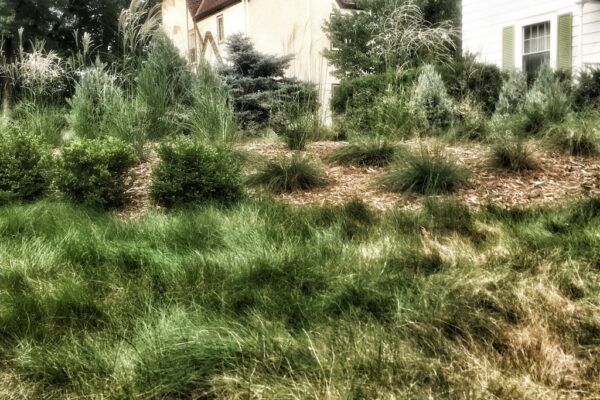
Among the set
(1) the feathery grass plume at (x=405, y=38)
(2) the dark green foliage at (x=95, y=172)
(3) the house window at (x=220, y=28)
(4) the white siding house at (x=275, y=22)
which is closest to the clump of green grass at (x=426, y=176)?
(2) the dark green foliage at (x=95, y=172)

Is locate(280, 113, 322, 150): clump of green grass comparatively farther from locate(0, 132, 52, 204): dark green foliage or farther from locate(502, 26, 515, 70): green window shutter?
locate(502, 26, 515, 70): green window shutter

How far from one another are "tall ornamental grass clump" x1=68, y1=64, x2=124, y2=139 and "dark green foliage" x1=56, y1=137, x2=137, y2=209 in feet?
5.34

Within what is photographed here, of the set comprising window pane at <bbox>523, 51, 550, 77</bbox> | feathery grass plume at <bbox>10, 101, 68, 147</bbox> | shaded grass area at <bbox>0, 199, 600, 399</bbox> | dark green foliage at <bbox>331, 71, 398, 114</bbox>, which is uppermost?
window pane at <bbox>523, 51, 550, 77</bbox>

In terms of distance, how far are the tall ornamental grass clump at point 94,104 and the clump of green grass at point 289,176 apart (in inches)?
85.3

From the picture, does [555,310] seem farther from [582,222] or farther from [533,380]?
[582,222]

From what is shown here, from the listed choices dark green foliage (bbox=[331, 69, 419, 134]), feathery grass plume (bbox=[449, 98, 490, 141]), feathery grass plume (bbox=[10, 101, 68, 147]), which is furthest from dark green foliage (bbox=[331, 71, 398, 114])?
feathery grass plume (bbox=[10, 101, 68, 147])

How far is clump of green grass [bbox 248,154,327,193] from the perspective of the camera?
5.09 m

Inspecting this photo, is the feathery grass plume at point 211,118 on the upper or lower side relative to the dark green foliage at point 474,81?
lower

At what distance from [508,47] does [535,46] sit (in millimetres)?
569

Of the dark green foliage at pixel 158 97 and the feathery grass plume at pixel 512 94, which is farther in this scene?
the feathery grass plume at pixel 512 94

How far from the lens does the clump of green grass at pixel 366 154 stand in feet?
19.1

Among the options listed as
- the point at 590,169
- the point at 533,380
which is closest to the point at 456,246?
the point at 533,380

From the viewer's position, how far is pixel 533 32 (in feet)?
39.2

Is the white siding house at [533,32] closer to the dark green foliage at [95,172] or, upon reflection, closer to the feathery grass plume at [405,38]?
the feathery grass plume at [405,38]
